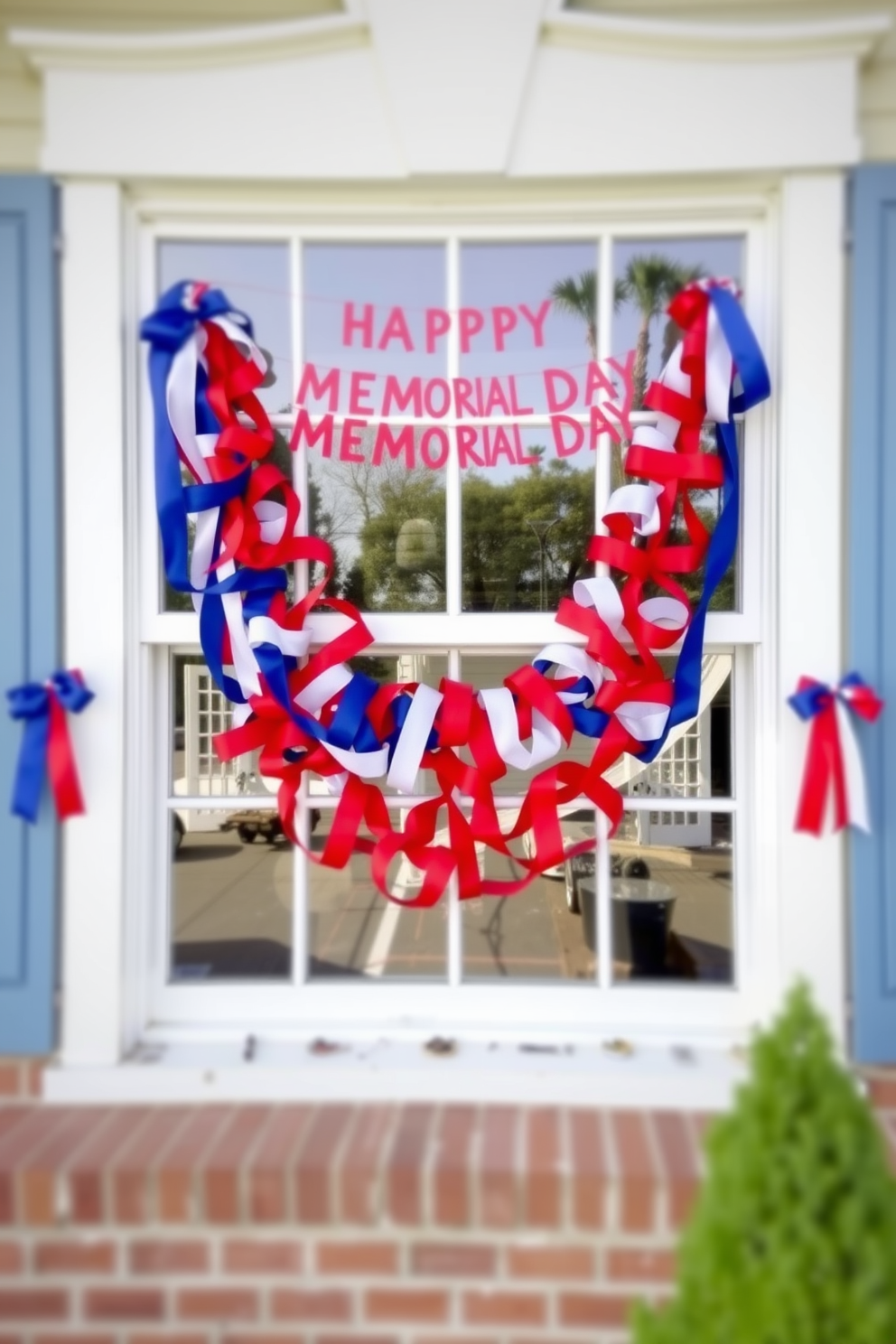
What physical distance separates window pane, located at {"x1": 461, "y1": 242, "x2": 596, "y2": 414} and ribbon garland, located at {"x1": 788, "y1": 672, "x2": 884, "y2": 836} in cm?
81

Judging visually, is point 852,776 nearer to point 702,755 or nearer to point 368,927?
point 702,755

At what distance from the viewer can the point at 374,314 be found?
5.93ft

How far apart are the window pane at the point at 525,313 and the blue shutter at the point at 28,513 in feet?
2.90

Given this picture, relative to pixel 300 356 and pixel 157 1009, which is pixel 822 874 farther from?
pixel 300 356

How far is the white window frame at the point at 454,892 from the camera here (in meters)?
1.73

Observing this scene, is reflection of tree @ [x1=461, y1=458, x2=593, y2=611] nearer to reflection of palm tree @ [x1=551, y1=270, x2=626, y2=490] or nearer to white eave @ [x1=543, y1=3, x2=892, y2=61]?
reflection of palm tree @ [x1=551, y1=270, x2=626, y2=490]

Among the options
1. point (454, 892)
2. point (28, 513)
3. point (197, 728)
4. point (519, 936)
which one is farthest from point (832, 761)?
point (28, 513)

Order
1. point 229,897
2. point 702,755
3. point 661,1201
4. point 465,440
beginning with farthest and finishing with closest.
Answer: point 702,755
point 229,897
point 465,440
point 661,1201

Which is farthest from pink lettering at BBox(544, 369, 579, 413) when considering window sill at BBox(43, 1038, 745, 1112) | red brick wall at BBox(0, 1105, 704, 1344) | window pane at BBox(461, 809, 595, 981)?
red brick wall at BBox(0, 1105, 704, 1344)

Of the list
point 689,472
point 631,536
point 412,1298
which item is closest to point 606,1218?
point 412,1298

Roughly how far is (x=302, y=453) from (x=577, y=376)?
25.0 inches

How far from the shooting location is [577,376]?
5.95 ft

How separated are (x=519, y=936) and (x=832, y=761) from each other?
0.92 meters

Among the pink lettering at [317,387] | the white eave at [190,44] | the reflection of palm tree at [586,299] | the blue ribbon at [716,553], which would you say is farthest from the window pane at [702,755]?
the white eave at [190,44]
